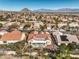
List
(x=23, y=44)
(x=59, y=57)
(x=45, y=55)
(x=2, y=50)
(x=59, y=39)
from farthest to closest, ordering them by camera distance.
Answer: (x=59, y=39) < (x=23, y=44) < (x=2, y=50) < (x=45, y=55) < (x=59, y=57)

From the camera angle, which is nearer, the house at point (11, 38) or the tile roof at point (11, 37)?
the house at point (11, 38)

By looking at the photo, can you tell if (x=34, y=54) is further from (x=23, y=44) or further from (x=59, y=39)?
(x=59, y=39)

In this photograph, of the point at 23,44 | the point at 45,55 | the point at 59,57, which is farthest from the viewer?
the point at 23,44

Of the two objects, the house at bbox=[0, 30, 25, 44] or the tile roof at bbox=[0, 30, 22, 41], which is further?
the tile roof at bbox=[0, 30, 22, 41]

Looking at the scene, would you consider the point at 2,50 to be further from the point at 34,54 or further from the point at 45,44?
the point at 45,44

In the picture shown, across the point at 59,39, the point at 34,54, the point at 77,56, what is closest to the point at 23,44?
the point at 34,54

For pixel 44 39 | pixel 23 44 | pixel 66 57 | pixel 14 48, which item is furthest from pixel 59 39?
pixel 66 57

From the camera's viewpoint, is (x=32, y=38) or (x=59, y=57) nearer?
(x=59, y=57)

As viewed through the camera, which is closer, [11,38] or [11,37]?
[11,38]

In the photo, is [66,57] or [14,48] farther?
[14,48]

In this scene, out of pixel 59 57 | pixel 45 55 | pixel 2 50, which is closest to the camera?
pixel 59 57
